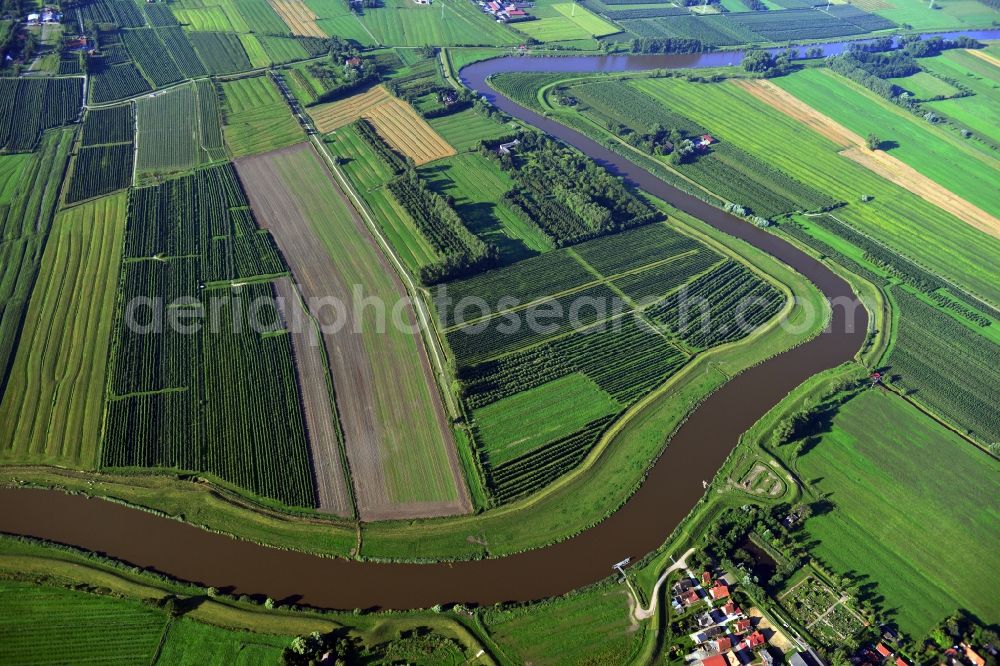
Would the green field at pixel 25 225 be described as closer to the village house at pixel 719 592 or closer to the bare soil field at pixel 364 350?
the bare soil field at pixel 364 350

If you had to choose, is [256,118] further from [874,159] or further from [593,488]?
[874,159]

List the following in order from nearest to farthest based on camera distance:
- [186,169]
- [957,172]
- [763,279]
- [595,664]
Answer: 1. [595,664]
2. [763,279]
3. [186,169]
4. [957,172]

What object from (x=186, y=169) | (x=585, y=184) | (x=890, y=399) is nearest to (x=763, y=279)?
(x=890, y=399)

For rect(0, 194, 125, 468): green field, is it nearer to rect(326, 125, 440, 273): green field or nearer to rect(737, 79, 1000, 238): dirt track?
rect(326, 125, 440, 273): green field

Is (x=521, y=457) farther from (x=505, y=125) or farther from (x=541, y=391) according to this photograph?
(x=505, y=125)

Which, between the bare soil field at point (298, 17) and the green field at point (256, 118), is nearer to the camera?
the green field at point (256, 118)

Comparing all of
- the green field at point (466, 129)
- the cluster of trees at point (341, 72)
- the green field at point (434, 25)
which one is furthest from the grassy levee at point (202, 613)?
the green field at point (434, 25)
